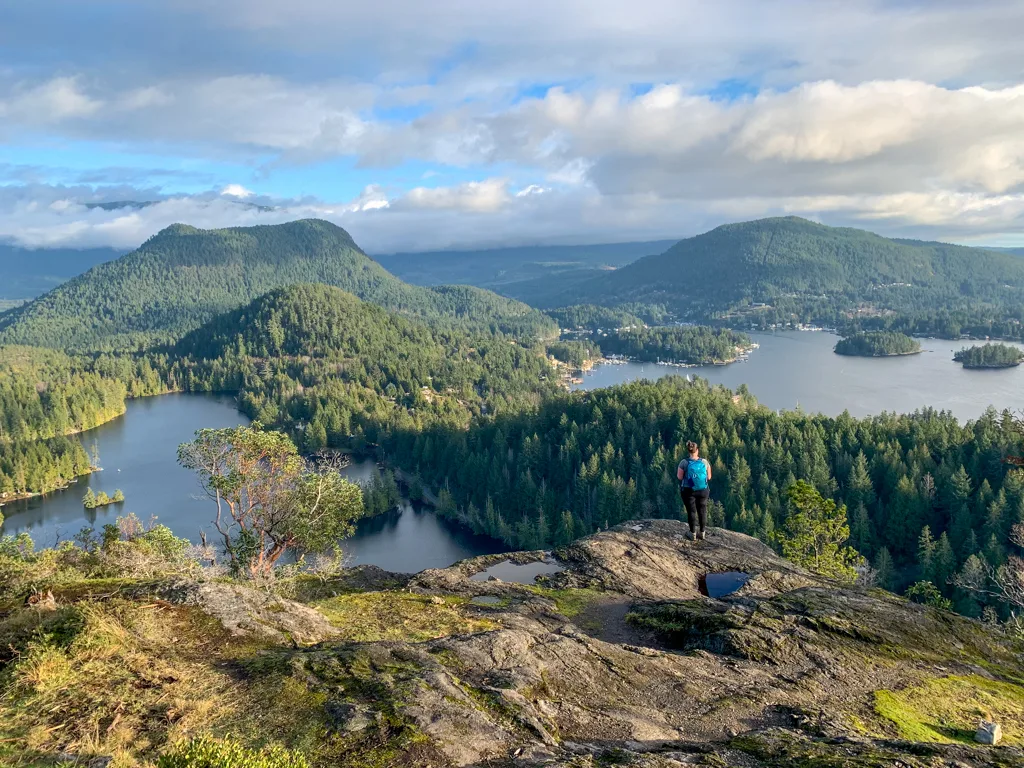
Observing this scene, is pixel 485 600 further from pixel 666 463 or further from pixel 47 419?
pixel 47 419

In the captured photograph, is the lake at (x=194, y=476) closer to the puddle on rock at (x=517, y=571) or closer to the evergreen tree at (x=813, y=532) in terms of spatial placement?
the puddle on rock at (x=517, y=571)

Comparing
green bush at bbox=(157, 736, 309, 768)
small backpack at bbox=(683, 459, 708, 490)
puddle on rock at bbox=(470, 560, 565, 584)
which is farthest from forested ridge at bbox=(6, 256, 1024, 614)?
Result: green bush at bbox=(157, 736, 309, 768)

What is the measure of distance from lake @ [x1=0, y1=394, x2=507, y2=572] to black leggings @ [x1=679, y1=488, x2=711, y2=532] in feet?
167

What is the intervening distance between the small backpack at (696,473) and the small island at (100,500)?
337 ft

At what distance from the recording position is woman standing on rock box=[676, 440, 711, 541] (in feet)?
69.8

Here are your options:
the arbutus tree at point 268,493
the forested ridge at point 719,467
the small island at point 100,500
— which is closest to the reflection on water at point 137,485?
the small island at point 100,500

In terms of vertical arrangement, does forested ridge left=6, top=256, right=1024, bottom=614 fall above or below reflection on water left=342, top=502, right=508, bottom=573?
above

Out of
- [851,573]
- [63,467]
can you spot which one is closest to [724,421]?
[851,573]

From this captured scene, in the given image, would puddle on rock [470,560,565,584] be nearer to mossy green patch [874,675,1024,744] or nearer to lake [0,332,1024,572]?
mossy green patch [874,675,1024,744]

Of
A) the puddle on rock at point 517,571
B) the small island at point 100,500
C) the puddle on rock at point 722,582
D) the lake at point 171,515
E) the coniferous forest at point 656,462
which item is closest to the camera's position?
the puddle on rock at point 722,582

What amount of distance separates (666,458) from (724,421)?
1291 centimetres

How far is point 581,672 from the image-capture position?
45.2 ft

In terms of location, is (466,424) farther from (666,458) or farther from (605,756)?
(605,756)

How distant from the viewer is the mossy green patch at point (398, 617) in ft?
51.1
